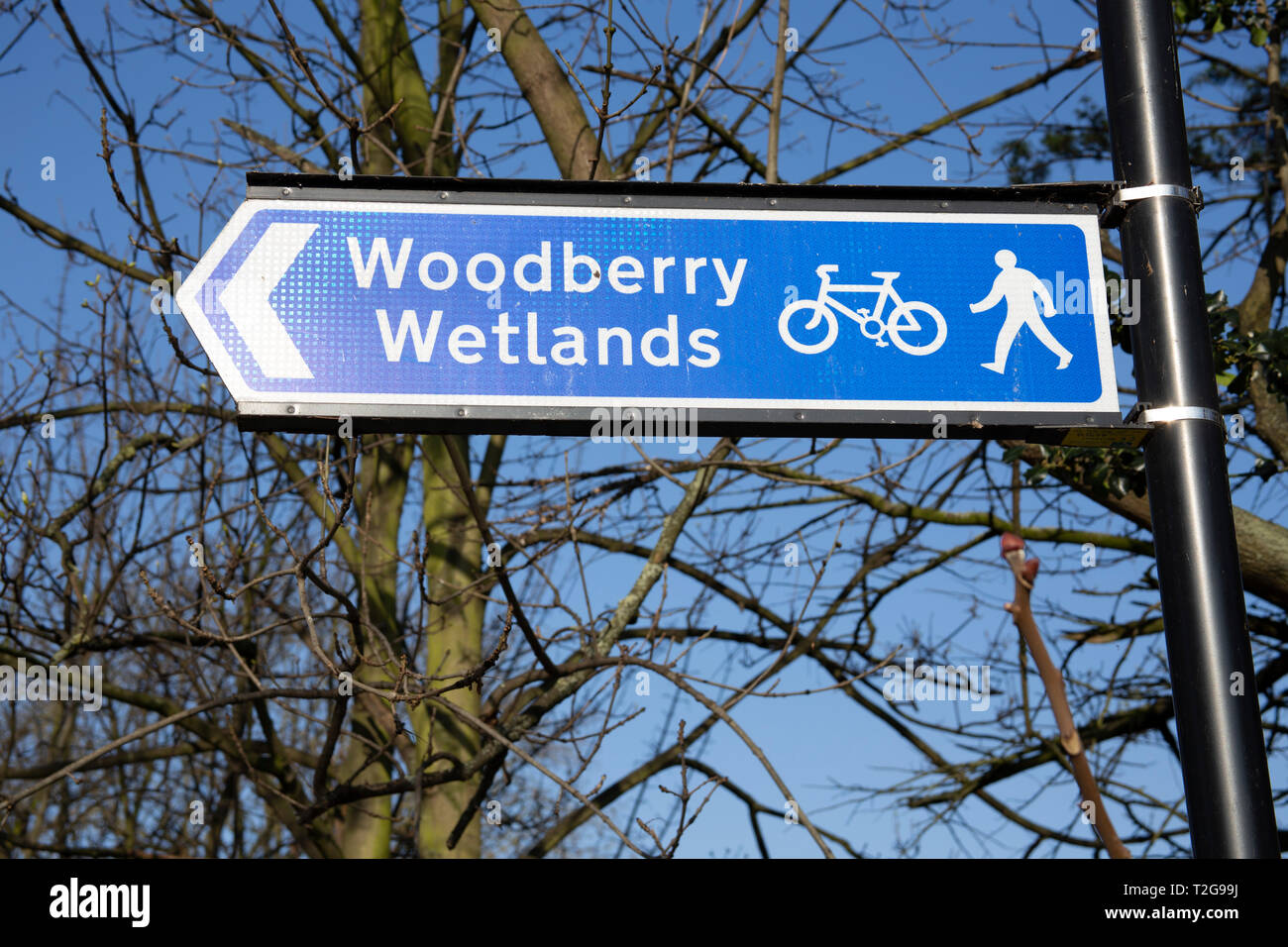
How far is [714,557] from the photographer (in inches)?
290

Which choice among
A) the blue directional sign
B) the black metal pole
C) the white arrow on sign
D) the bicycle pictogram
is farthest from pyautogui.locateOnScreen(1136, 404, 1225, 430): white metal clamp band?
the white arrow on sign

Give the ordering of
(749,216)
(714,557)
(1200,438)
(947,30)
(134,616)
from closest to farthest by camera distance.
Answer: (1200,438)
(749,216)
(134,616)
(947,30)
(714,557)

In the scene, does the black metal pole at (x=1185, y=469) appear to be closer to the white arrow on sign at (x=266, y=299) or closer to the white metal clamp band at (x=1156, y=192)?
the white metal clamp band at (x=1156, y=192)

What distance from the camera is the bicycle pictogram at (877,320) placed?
87.3 inches

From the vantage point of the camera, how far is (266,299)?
Result: 2.19m

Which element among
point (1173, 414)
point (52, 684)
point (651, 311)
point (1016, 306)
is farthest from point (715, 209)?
point (52, 684)

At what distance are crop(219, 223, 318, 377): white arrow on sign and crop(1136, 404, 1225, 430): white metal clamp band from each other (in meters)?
1.38

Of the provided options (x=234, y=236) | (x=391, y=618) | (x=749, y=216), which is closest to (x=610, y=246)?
(x=749, y=216)

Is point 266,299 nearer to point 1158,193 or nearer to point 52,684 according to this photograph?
point 1158,193

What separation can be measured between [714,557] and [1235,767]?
554 centimetres
